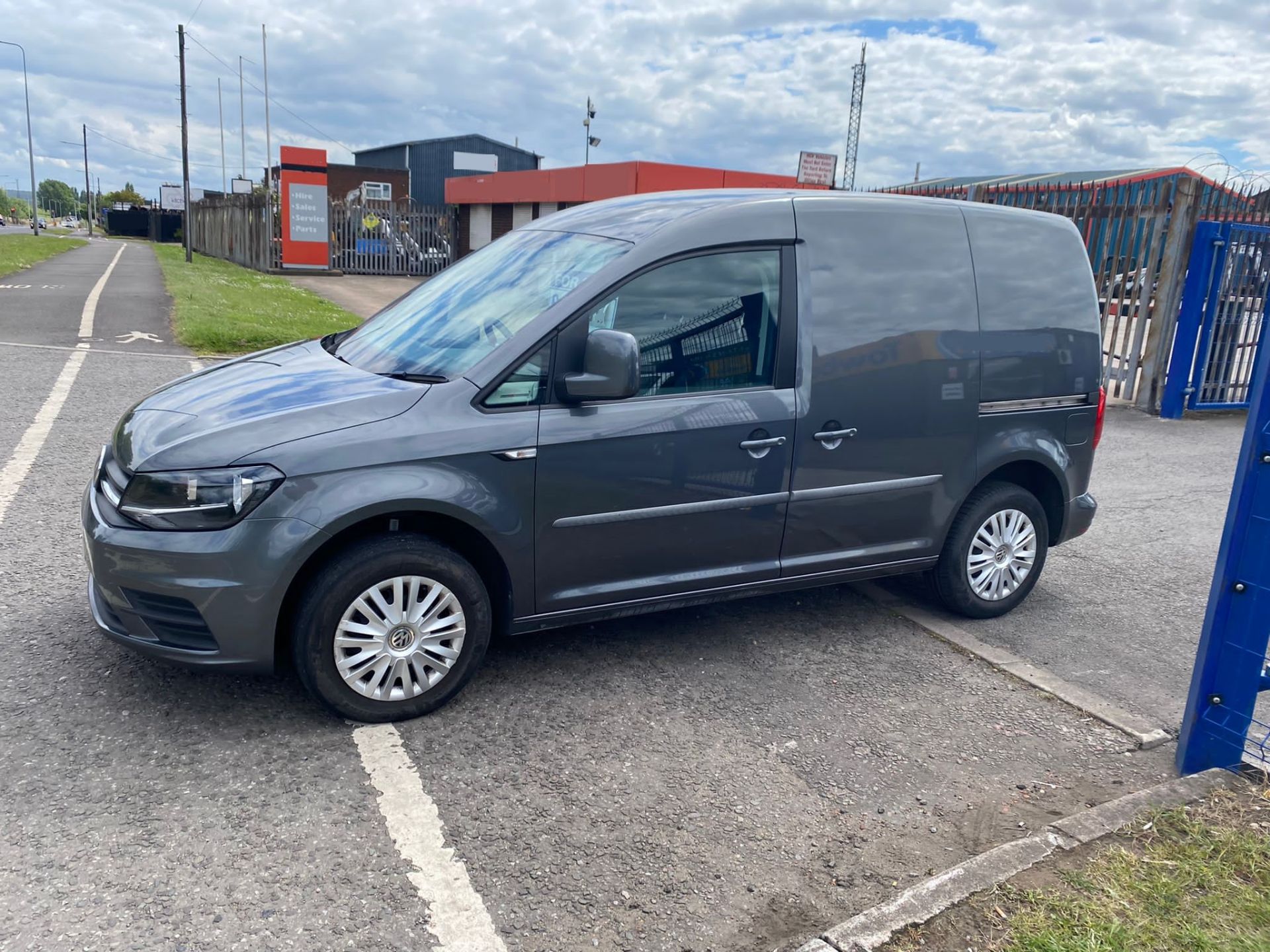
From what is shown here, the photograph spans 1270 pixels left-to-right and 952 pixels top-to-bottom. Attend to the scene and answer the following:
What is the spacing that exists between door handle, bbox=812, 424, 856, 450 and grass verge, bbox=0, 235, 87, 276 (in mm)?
22261

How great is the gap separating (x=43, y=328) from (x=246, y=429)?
35.5 feet

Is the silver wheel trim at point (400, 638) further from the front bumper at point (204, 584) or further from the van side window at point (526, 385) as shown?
the van side window at point (526, 385)

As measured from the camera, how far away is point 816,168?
41.4ft

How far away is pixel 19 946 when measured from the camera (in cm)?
242

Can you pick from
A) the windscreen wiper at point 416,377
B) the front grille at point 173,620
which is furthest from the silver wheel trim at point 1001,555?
the front grille at point 173,620

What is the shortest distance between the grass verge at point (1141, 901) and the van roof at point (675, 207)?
265cm

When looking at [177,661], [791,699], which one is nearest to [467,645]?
[177,661]

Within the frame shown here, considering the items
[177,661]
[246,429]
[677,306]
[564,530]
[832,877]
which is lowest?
[832,877]

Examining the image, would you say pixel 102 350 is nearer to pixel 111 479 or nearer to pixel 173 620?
pixel 111 479

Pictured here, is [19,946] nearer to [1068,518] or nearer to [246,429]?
[246,429]

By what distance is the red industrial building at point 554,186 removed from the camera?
2377 centimetres

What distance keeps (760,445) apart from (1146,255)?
961 centimetres

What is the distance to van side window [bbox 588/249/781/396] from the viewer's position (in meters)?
3.88

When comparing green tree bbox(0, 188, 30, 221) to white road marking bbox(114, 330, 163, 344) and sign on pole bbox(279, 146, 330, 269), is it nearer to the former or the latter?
sign on pole bbox(279, 146, 330, 269)
